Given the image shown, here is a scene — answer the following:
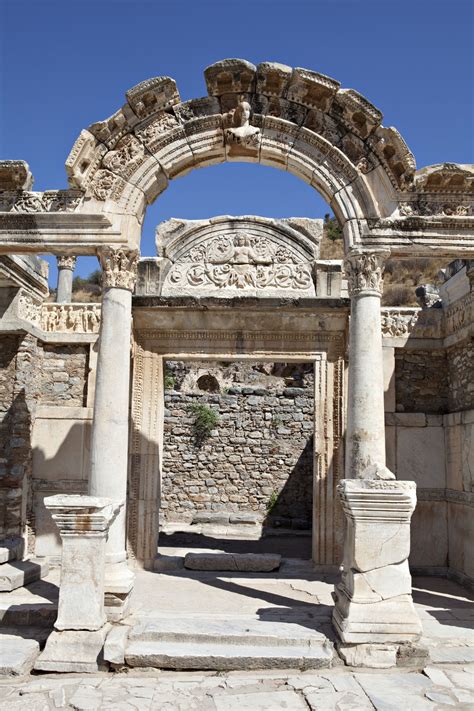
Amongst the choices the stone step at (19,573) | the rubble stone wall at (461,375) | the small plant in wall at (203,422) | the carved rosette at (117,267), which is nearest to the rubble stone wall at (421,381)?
the rubble stone wall at (461,375)

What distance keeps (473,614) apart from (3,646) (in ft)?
16.7

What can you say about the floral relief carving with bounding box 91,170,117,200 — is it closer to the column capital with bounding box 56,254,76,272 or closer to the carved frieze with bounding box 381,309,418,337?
the carved frieze with bounding box 381,309,418,337

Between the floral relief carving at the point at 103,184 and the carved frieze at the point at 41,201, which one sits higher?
the floral relief carving at the point at 103,184

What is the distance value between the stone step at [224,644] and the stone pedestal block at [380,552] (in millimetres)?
399

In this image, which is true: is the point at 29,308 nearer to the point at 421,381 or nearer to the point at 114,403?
the point at 114,403

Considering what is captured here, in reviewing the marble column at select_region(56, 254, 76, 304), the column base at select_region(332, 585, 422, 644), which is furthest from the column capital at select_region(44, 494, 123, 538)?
the marble column at select_region(56, 254, 76, 304)

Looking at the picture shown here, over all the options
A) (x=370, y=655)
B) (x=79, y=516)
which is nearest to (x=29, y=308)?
(x=79, y=516)

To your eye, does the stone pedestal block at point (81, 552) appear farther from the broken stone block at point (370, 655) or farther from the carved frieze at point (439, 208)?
the carved frieze at point (439, 208)

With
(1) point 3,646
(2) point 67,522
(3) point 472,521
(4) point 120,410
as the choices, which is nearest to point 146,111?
(4) point 120,410

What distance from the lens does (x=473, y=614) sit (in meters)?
7.13

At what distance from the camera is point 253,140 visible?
786 centimetres

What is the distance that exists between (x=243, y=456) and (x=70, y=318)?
25.4ft

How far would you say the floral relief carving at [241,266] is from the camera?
33.9ft

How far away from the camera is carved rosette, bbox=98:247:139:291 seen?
7543 millimetres
